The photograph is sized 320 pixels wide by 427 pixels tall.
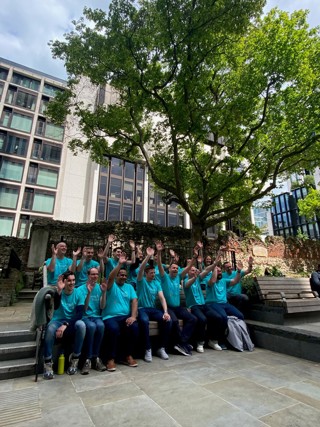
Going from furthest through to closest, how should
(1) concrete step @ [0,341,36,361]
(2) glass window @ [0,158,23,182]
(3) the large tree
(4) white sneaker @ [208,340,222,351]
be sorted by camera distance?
(2) glass window @ [0,158,23,182], (3) the large tree, (4) white sneaker @ [208,340,222,351], (1) concrete step @ [0,341,36,361]

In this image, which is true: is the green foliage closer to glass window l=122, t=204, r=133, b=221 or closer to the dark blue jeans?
the dark blue jeans

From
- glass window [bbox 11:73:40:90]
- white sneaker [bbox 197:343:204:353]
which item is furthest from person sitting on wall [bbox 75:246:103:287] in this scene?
glass window [bbox 11:73:40:90]

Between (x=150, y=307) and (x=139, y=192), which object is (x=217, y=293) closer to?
(x=150, y=307)

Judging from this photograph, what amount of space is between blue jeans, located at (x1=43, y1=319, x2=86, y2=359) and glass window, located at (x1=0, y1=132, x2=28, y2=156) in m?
30.4

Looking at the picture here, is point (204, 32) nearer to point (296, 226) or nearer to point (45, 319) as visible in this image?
point (45, 319)

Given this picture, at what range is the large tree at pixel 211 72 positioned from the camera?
838cm

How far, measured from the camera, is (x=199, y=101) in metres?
10.4

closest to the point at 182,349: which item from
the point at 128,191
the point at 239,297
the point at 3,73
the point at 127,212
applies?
the point at 239,297

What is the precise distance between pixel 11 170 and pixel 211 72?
26324 mm

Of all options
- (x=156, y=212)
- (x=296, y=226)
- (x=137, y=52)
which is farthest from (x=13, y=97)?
(x=296, y=226)

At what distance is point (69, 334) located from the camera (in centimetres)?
394

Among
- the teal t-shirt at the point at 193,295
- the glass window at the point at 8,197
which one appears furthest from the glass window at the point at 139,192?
the teal t-shirt at the point at 193,295

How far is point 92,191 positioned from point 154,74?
76.3 feet

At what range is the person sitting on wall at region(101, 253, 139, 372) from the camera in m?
4.11
